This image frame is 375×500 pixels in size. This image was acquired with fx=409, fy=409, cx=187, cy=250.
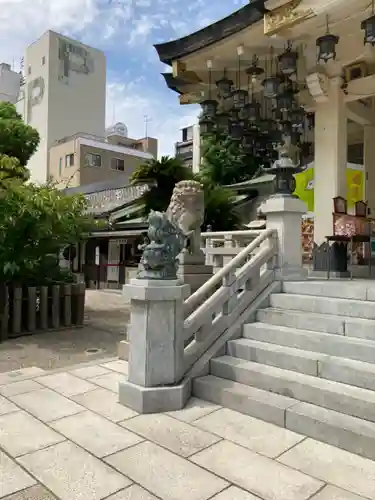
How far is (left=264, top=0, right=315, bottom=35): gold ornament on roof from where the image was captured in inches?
285

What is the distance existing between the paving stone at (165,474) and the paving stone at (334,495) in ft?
2.06

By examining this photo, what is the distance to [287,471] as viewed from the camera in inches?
117

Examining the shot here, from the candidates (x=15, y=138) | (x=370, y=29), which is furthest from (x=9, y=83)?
(x=370, y=29)

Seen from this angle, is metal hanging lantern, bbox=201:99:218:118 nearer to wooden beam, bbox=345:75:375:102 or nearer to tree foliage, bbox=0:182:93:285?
wooden beam, bbox=345:75:375:102

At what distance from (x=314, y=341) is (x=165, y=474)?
224 centimetres

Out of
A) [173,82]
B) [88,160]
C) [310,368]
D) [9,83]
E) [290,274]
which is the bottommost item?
[310,368]

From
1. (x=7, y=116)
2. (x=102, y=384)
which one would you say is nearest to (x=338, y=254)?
(x=102, y=384)

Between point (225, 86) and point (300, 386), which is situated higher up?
point (225, 86)

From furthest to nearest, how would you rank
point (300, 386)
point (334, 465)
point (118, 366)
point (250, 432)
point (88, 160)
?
point (88, 160) < point (118, 366) < point (300, 386) < point (250, 432) < point (334, 465)

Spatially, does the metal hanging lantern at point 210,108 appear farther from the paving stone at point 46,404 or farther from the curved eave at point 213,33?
the paving stone at point 46,404

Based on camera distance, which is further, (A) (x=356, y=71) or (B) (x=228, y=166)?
(B) (x=228, y=166)

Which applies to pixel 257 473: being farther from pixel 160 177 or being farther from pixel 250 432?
pixel 160 177

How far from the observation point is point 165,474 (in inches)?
116

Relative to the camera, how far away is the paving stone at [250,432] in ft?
10.9
